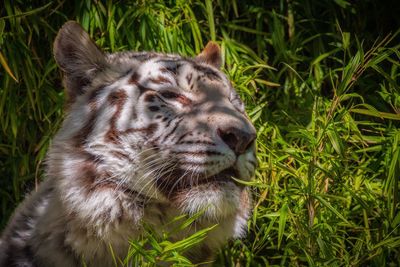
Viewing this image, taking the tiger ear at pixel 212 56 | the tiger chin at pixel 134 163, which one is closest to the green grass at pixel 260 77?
the tiger ear at pixel 212 56

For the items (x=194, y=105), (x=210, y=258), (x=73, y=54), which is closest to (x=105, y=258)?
(x=210, y=258)

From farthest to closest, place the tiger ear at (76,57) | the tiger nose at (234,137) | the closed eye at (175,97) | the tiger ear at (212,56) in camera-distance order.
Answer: the tiger ear at (212,56), the tiger ear at (76,57), the closed eye at (175,97), the tiger nose at (234,137)

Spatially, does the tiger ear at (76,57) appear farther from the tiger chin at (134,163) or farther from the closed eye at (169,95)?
the closed eye at (169,95)

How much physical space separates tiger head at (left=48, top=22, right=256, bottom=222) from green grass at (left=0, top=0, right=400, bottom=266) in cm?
41

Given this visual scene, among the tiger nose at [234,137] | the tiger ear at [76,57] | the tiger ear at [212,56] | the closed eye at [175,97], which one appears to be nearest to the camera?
the tiger nose at [234,137]

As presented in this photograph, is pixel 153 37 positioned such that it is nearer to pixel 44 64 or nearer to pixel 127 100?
pixel 44 64

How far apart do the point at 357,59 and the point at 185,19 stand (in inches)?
44.0

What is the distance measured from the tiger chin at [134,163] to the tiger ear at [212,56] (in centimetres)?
22

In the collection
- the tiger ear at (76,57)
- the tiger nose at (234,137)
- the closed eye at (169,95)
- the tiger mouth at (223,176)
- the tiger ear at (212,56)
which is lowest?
the tiger mouth at (223,176)

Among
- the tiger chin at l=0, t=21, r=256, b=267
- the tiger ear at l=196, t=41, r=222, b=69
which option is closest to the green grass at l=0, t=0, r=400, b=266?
the tiger ear at l=196, t=41, r=222, b=69

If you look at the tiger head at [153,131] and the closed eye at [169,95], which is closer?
the tiger head at [153,131]

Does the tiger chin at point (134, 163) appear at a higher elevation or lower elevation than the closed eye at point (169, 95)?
lower

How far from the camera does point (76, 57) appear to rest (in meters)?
2.32

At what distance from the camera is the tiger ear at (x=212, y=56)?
254 cm
